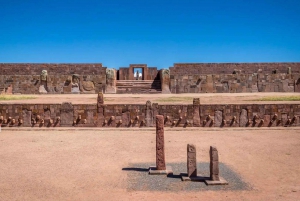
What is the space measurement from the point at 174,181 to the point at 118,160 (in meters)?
1.90

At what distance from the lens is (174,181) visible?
568 centimetres

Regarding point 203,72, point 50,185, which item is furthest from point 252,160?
point 203,72

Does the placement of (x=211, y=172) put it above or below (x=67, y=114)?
below

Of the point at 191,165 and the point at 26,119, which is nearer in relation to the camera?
the point at 191,165

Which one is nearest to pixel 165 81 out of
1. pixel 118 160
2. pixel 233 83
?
pixel 233 83

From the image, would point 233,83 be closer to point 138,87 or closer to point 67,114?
point 138,87

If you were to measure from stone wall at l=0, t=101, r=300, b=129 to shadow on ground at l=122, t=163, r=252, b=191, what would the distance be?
18.3ft

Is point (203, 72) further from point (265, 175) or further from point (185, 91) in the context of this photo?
point (265, 175)

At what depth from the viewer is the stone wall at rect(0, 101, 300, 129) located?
1217 centimetres

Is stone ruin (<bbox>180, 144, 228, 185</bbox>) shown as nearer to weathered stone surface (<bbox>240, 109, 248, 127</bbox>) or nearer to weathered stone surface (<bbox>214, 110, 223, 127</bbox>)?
weathered stone surface (<bbox>214, 110, 223, 127</bbox>)

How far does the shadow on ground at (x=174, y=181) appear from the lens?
5.27 metres

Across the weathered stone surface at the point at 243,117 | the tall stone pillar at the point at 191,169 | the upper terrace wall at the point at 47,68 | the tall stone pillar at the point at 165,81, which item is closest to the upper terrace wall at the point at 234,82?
the tall stone pillar at the point at 165,81

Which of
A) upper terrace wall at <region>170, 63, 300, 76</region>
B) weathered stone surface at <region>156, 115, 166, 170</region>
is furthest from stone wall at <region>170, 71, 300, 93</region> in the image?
weathered stone surface at <region>156, 115, 166, 170</region>

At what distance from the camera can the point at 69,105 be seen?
12281mm
